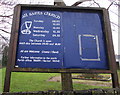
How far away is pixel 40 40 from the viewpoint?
2.41m

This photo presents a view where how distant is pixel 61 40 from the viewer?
2467 mm

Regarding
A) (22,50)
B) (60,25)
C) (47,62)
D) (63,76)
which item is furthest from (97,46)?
(63,76)

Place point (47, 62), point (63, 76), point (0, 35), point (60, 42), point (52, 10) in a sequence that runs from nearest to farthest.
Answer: point (47, 62) < point (60, 42) < point (52, 10) < point (63, 76) < point (0, 35)

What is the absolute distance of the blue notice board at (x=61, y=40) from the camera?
7.54 feet

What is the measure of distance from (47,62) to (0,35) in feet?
21.8

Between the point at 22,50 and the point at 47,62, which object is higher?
the point at 22,50

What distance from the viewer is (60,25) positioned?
258 centimetres

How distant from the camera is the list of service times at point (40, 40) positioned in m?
2.29

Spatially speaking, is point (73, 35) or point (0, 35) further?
point (0, 35)

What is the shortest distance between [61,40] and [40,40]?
42 centimetres

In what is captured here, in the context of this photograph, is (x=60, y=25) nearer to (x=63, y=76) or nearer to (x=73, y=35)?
(x=73, y=35)

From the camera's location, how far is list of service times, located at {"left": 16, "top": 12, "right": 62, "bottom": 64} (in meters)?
2.29

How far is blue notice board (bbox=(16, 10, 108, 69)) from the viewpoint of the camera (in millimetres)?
2298

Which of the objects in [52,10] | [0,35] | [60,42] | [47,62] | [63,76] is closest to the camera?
[47,62]
